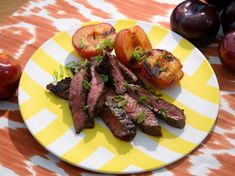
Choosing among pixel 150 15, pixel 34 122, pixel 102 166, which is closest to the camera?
pixel 102 166

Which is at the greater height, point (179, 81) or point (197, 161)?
point (179, 81)

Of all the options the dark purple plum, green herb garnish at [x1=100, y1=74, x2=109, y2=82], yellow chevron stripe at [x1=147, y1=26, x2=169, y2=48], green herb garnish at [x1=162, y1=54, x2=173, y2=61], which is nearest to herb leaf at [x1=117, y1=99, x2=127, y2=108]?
green herb garnish at [x1=100, y1=74, x2=109, y2=82]

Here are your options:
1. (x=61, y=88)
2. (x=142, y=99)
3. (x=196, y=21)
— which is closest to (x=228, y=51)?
(x=196, y=21)

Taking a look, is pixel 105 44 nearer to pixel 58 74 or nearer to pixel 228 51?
pixel 58 74

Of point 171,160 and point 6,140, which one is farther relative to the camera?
point 6,140

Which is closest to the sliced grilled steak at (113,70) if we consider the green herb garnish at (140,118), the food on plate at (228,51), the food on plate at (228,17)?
the green herb garnish at (140,118)

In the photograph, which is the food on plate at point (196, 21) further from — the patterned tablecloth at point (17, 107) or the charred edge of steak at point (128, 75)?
the charred edge of steak at point (128, 75)

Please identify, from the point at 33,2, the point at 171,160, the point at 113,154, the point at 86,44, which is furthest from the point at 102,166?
the point at 33,2

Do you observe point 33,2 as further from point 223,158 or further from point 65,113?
point 223,158
